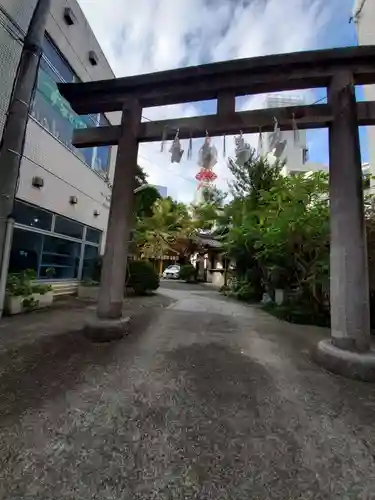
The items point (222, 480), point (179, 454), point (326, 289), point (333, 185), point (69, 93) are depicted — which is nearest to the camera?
point (222, 480)

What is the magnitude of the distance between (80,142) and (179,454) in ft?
15.4

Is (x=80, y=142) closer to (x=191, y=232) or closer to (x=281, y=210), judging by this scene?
(x=281, y=210)

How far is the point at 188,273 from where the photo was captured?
792 inches

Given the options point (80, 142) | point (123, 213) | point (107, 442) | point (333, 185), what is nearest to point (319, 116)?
point (333, 185)

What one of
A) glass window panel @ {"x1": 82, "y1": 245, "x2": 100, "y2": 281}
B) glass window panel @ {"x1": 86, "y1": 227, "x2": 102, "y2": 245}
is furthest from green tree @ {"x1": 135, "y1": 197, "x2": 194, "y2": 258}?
glass window panel @ {"x1": 82, "y1": 245, "x2": 100, "y2": 281}

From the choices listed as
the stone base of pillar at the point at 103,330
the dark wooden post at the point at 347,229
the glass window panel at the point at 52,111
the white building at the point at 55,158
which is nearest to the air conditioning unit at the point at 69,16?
the white building at the point at 55,158

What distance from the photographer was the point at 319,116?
3.64 m

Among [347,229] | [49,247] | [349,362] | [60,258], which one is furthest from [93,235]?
[349,362]

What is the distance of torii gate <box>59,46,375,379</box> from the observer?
3.22 meters

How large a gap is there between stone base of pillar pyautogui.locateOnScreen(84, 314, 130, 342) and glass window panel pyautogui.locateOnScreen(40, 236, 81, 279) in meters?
4.01

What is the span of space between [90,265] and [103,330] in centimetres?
626

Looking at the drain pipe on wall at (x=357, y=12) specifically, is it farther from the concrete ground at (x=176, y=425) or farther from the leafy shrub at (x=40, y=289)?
the leafy shrub at (x=40, y=289)

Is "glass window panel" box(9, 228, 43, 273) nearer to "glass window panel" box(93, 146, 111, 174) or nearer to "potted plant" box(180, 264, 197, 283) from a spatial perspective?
"glass window panel" box(93, 146, 111, 174)

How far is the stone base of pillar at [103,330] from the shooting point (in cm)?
388
